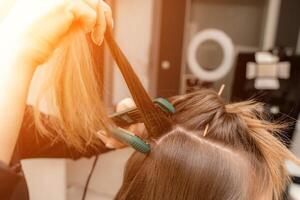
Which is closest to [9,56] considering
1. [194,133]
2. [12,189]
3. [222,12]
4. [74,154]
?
[12,189]

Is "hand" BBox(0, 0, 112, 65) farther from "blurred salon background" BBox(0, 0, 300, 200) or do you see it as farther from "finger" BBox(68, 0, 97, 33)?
"blurred salon background" BBox(0, 0, 300, 200)

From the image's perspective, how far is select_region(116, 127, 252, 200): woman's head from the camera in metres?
0.59

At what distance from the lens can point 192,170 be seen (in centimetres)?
59

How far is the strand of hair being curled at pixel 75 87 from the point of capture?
509 millimetres

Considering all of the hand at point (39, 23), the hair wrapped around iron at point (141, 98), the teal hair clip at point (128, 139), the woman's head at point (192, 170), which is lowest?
the woman's head at point (192, 170)

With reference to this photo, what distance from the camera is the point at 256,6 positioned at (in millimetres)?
1671

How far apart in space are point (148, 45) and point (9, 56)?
1.33 metres

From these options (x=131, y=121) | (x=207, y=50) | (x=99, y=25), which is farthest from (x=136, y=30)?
(x=99, y=25)

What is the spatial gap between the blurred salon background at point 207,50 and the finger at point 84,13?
1007 millimetres

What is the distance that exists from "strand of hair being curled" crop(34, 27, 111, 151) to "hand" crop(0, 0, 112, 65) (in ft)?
0.14

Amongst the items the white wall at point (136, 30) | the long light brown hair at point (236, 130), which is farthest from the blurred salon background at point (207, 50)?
the long light brown hair at point (236, 130)

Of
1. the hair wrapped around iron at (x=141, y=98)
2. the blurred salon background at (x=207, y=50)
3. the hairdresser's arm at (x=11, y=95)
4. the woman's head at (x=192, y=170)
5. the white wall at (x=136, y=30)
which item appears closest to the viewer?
the hairdresser's arm at (x=11, y=95)

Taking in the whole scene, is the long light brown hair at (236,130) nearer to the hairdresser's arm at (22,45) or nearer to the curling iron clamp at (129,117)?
the curling iron clamp at (129,117)

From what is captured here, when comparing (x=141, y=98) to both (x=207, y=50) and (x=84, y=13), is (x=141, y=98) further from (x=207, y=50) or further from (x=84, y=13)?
(x=207, y=50)
